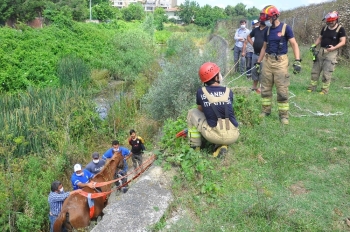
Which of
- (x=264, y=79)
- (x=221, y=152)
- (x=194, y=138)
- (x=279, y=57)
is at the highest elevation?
(x=279, y=57)

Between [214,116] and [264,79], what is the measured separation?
2130mm

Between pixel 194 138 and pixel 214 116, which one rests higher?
pixel 214 116

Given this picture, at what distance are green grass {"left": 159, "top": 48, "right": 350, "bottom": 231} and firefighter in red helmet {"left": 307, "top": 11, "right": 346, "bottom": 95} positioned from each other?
6.63ft

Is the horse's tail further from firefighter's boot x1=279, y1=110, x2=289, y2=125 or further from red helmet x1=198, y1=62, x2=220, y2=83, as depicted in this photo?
firefighter's boot x1=279, y1=110, x2=289, y2=125

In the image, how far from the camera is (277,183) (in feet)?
13.3

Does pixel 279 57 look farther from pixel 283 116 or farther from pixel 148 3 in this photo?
pixel 148 3

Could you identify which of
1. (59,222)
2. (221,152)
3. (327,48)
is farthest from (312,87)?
(59,222)

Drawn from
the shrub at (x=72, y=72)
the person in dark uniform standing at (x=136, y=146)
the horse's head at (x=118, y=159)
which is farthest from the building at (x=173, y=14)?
the horse's head at (x=118, y=159)

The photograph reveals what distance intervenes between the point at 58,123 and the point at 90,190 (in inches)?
135

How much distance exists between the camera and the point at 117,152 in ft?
21.7

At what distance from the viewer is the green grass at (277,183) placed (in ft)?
10.9

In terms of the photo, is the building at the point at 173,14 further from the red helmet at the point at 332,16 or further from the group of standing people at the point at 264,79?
the red helmet at the point at 332,16

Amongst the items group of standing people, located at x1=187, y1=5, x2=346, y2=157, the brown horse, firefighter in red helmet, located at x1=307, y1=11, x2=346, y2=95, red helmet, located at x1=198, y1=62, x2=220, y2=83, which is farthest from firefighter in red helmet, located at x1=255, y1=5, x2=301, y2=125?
the brown horse

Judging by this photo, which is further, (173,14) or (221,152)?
(173,14)
